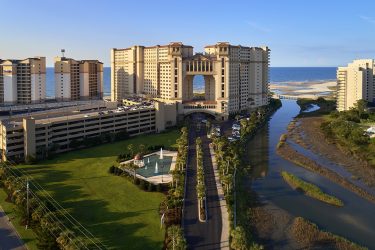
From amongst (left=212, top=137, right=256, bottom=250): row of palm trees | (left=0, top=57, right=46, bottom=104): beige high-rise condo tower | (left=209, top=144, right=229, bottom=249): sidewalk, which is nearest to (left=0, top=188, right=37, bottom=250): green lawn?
A: (left=209, top=144, right=229, bottom=249): sidewalk

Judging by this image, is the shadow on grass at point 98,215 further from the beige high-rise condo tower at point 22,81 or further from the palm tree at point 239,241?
the beige high-rise condo tower at point 22,81

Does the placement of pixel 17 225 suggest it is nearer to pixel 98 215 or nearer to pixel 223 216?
pixel 98 215

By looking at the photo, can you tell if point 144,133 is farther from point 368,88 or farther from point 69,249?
point 368,88

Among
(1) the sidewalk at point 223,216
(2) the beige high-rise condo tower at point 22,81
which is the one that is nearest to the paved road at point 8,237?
Result: (1) the sidewalk at point 223,216

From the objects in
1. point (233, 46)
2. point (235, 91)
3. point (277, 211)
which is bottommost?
point (277, 211)

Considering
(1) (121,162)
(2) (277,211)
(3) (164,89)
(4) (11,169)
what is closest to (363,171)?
(2) (277,211)

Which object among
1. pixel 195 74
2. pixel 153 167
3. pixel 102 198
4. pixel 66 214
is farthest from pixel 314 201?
pixel 195 74

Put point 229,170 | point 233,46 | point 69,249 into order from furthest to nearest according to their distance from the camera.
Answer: point 233,46
point 229,170
point 69,249
